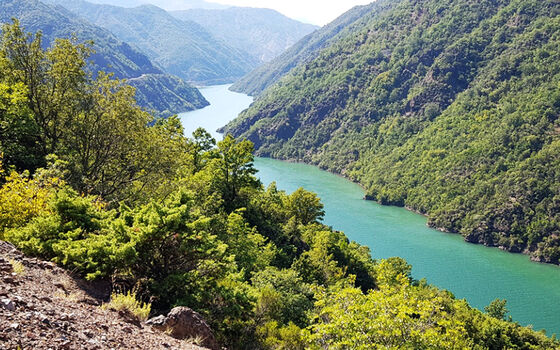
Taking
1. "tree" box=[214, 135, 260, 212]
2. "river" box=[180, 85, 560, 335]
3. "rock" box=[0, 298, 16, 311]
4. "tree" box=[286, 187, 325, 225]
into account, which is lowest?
"river" box=[180, 85, 560, 335]

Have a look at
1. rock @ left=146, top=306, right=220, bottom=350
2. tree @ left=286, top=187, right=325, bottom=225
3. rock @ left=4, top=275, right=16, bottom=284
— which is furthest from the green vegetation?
tree @ left=286, top=187, right=325, bottom=225

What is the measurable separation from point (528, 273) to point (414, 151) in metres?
81.0

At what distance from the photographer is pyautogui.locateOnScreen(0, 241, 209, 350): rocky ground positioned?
9.08 m

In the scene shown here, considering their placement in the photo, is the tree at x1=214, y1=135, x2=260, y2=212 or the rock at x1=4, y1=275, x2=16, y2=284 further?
the tree at x1=214, y1=135, x2=260, y2=212

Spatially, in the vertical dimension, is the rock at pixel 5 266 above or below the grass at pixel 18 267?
above

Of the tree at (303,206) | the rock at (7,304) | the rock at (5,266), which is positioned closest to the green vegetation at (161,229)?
the rock at (5,266)

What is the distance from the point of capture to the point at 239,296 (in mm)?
16531

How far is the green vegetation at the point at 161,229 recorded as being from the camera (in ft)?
48.0

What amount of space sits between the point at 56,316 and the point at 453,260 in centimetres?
10532

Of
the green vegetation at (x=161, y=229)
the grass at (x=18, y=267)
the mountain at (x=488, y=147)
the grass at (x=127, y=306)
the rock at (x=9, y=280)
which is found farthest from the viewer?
the mountain at (x=488, y=147)

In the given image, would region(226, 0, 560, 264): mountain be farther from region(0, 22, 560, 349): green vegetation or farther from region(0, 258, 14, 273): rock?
region(0, 258, 14, 273): rock

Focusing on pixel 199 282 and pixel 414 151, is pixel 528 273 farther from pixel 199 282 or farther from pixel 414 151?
pixel 199 282

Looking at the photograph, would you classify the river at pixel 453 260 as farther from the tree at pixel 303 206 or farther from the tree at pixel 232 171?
the tree at pixel 232 171

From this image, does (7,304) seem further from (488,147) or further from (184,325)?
(488,147)
